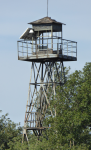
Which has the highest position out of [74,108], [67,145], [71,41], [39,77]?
[71,41]

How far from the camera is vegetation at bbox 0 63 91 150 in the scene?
36.3 meters

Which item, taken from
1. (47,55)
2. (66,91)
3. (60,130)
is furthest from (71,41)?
(60,130)

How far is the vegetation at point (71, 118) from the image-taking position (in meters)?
36.3

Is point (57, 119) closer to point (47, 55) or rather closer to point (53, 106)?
point (53, 106)

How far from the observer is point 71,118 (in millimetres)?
36500

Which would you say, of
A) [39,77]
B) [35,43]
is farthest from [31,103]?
[35,43]

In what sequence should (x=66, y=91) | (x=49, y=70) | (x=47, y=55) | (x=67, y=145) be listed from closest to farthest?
(x=67, y=145) → (x=66, y=91) → (x=47, y=55) → (x=49, y=70)

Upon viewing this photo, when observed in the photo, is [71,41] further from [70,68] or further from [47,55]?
[70,68]

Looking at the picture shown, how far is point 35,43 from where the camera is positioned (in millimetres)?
43438

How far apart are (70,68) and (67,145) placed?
12884 mm

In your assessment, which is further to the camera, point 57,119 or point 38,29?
point 38,29

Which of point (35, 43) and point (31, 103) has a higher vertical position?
point (35, 43)

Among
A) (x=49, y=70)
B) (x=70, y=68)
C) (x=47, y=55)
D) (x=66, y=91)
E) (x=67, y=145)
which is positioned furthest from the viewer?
(x=70, y=68)

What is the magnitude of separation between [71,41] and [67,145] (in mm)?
10118
